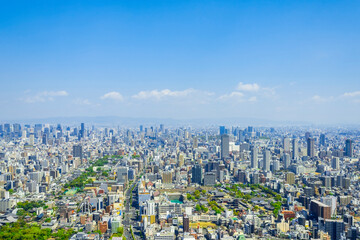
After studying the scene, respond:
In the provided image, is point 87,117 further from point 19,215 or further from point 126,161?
point 19,215

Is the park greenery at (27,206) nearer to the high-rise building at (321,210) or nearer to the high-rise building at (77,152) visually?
the high-rise building at (321,210)

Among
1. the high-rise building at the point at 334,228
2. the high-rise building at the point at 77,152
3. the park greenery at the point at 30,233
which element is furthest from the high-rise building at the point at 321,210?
the high-rise building at the point at 77,152

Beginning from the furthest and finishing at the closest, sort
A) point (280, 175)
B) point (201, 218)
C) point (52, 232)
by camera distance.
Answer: point (280, 175) → point (201, 218) → point (52, 232)

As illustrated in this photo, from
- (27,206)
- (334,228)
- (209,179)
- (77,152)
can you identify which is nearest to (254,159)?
(209,179)

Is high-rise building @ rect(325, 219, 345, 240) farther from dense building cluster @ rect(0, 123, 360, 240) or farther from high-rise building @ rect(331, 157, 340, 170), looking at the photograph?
high-rise building @ rect(331, 157, 340, 170)

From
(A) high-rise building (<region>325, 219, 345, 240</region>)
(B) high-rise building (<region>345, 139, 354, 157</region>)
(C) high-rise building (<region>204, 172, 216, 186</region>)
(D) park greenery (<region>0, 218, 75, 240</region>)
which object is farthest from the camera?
(B) high-rise building (<region>345, 139, 354, 157</region>)

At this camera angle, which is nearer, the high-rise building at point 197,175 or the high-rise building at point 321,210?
the high-rise building at point 321,210

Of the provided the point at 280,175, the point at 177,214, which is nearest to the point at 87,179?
the point at 177,214

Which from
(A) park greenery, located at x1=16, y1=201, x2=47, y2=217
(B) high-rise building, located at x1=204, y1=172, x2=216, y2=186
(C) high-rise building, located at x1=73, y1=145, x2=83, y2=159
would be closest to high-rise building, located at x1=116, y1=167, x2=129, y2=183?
(B) high-rise building, located at x1=204, y1=172, x2=216, y2=186

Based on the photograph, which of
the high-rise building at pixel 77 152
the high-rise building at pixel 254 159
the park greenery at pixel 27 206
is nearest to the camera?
the park greenery at pixel 27 206

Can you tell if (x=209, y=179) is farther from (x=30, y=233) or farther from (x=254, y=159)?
(x=30, y=233)

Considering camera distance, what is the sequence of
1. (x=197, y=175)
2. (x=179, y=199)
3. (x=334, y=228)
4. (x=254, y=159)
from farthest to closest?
(x=254, y=159) < (x=197, y=175) < (x=179, y=199) < (x=334, y=228)
